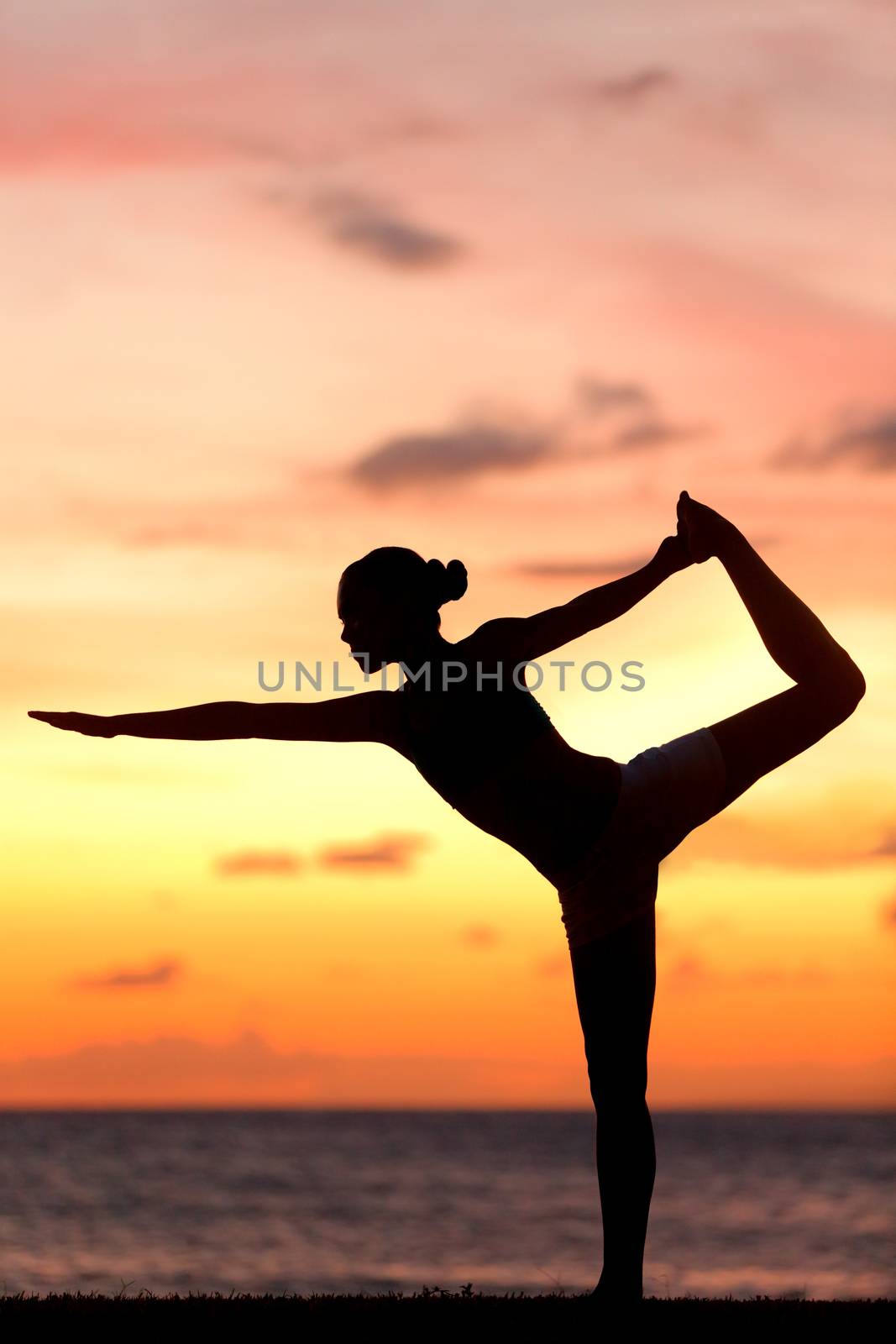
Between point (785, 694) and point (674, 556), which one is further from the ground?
point (674, 556)

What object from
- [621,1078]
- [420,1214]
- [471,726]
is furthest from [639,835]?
[420,1214]

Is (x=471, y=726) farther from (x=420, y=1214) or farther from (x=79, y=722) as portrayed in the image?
(x=420, y=1214)

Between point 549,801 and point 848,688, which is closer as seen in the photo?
point 549,801

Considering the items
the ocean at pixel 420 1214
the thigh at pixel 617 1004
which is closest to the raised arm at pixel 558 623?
the thigh at pixel 617 1004

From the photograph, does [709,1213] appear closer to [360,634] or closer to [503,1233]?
[503,1233]

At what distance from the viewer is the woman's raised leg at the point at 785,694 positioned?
240 inches

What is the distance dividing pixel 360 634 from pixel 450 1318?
278 cm

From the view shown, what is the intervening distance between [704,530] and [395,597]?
48.3 inches

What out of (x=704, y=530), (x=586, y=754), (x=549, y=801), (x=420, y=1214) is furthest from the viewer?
(x=420, y=1214)

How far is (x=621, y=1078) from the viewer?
19.7ft

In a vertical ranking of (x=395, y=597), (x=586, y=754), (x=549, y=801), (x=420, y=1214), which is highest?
(x=395, y=597)

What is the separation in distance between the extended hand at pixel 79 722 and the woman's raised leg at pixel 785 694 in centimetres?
231

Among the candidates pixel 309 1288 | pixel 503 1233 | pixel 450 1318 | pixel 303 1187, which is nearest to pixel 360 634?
pixel 450 1318

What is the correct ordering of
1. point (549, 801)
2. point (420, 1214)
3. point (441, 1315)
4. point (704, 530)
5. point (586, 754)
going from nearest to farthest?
1. point (549, 801)
2. point (586, 754)
3. point (704, 530)
4. point (441, 1315)
5. point (420, 1214)
